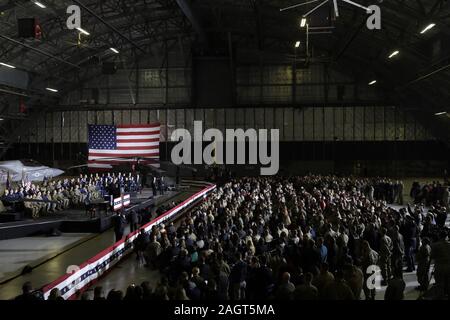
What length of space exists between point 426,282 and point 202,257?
16.1 ft

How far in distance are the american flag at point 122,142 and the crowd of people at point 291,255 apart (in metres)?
15.5

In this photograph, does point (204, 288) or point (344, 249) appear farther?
point (344, 249)

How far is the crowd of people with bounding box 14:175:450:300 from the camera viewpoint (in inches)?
241

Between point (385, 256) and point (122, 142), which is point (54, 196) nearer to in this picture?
point (122, 142)

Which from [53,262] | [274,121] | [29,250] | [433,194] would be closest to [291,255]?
[53,262]

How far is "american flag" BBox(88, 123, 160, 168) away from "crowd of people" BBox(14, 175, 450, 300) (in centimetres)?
1549

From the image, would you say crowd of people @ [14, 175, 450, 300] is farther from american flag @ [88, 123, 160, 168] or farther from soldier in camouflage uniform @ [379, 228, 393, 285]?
american flag @ [88, 123, 160, 168]

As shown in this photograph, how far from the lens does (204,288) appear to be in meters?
6.62

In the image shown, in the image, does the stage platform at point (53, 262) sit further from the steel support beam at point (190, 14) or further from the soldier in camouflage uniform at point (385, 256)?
the steel support beam at point (190, 14)

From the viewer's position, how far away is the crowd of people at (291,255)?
6.13m

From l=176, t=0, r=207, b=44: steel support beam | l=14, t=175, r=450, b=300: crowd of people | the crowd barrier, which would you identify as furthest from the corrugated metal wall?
the crowd barrier

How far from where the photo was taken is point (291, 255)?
27.6 feet
